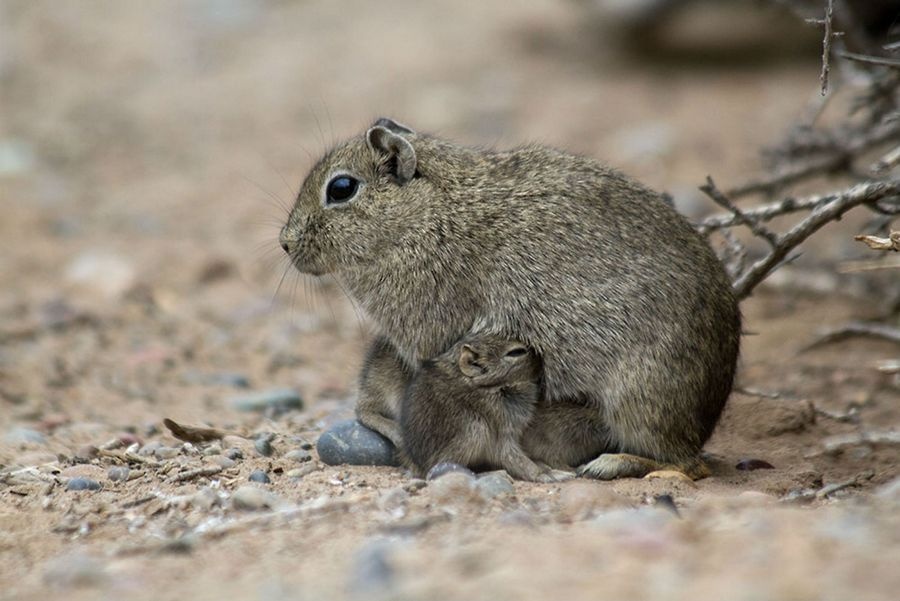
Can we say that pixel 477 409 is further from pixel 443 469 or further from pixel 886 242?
pixel 886 242

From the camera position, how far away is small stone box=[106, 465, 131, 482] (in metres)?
4.77

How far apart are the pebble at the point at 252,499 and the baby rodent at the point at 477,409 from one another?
671mm

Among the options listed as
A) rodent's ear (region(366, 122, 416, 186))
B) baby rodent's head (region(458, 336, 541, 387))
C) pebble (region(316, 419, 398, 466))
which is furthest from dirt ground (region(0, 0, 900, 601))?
rodent's ear (region(366, 122, 416, 186))

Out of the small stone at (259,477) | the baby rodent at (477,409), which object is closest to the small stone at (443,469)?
the baby rodent at (477,409)

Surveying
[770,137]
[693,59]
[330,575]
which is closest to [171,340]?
[330,575]

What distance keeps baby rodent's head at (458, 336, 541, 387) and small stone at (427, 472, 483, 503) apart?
1.64ft

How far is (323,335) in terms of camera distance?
27.0 ft

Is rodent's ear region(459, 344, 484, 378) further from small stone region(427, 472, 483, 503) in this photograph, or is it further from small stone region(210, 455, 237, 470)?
small stone region(210, 455, 237, 470)

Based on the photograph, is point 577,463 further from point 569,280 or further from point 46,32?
point 46,32

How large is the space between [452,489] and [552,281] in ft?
3.32

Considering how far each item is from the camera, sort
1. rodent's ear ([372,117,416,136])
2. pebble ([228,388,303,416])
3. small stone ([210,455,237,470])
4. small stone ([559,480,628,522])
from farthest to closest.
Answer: pebble ([228,388,303,416]), rodent's ear ([372,117,416,136]), small stone ([210,455,237,470]), small stone ([559,480,628,522])

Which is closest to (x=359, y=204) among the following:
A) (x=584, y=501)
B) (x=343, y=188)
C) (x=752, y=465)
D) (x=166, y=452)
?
(x=343, y=188)

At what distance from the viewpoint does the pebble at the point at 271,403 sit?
21.0ft

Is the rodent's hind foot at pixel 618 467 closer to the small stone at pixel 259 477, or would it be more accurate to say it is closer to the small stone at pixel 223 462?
the small stone at pixel 259 477
